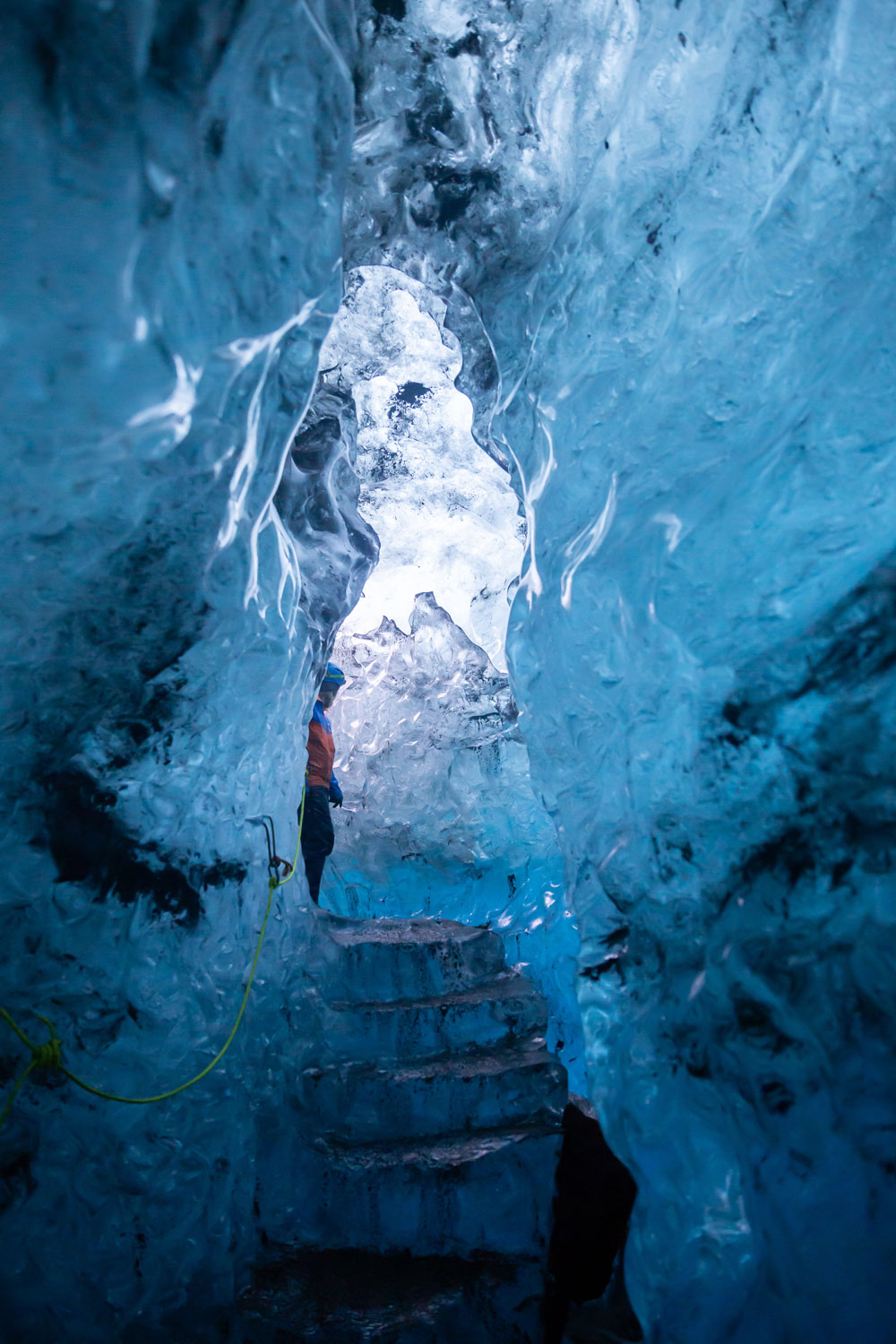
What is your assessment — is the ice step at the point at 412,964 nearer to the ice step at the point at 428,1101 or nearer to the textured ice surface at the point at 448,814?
the ice step at the point at 428,1101

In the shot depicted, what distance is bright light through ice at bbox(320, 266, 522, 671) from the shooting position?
20.2 ft

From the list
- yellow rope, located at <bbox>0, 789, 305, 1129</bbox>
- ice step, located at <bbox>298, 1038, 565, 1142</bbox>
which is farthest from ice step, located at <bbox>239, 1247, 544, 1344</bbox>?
yellow rope, located at <bbox>0, 789, 305, 1129</bbox>

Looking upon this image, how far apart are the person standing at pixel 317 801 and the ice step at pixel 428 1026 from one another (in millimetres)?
1064

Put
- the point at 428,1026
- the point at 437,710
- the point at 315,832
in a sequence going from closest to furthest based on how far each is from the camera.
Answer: the point at 428,1026 → the point at 315,832 → the point at 437,710

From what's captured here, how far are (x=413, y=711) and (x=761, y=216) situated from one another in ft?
20.5

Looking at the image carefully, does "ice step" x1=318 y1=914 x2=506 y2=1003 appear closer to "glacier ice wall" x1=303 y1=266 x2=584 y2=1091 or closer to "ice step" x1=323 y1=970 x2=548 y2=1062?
"ice step" x1=323 y1=970 x2=548 y2=1062

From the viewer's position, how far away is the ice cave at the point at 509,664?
1875 mm

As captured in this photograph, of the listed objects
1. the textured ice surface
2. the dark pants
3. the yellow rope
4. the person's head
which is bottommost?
the textured ice surface

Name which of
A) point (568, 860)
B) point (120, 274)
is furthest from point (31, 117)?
point (568, 860)

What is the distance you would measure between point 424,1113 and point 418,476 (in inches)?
234

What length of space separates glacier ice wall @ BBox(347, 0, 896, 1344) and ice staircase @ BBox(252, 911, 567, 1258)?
119 cm

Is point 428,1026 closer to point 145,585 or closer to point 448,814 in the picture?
point 145,585

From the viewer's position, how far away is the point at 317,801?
504cm

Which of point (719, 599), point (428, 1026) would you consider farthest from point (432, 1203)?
point (719, 599)
